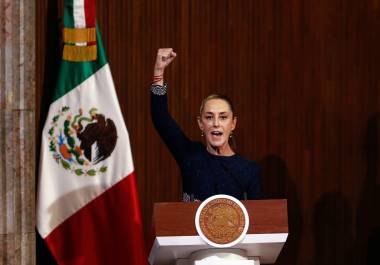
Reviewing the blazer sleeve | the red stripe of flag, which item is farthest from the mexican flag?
the blazer sleeve

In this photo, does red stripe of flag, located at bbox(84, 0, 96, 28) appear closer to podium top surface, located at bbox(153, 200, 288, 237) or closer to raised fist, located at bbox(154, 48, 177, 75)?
raised fist, located at bbox(154, 48, 177, 75)

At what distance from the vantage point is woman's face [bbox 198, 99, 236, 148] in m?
3.92

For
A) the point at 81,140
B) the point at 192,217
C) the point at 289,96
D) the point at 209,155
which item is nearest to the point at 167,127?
the point at 209,155

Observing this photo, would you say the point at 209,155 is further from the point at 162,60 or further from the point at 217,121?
the point at 162,60

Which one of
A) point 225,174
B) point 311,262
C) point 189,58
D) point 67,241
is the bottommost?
point 311,262

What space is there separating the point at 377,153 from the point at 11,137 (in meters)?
1.80

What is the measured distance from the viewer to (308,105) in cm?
482

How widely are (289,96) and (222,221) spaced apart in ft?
4.80

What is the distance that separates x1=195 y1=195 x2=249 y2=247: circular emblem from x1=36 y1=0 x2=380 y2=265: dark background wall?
48.5 inches

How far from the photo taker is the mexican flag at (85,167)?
4035mm

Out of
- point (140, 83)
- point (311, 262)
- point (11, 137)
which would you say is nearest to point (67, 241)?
point (11, 137)

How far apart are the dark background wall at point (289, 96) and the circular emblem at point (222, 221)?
1.23 metres

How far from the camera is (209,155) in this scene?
3951mm

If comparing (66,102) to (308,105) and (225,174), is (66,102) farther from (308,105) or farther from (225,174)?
(308,105)
